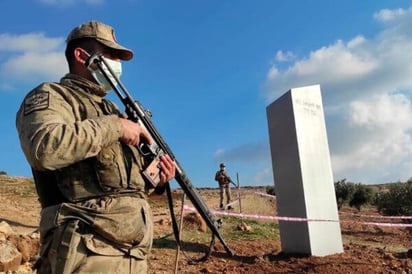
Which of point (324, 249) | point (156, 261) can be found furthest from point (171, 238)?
point (324, 249)

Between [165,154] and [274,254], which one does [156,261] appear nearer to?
[274,254]

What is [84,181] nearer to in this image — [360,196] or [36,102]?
[36,102]

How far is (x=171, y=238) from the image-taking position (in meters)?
8.72

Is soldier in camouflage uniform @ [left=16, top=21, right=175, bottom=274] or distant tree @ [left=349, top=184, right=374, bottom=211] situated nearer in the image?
soldier in camouflage uniform @ [left=16, top=21, right=175, bottom=274]

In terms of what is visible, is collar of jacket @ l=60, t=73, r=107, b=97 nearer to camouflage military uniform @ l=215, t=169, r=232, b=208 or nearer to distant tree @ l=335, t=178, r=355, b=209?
camouflage military uniform @ l=215, t=169, r=232, b=208

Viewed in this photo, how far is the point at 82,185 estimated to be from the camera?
6.53ft

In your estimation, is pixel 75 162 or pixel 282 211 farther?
pixel 282 211

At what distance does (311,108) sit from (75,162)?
6.26 m

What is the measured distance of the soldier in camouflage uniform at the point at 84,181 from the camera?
1.86 meters

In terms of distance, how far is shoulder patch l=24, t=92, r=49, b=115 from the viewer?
6.46ft

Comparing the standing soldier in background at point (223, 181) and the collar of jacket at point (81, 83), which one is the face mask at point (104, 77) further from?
the standing soldier in background at point (223, 181)

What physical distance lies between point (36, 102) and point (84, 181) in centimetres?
42

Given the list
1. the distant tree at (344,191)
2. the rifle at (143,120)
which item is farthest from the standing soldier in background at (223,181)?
the rifle at (143,120)

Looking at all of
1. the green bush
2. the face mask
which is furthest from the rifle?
the green bush
